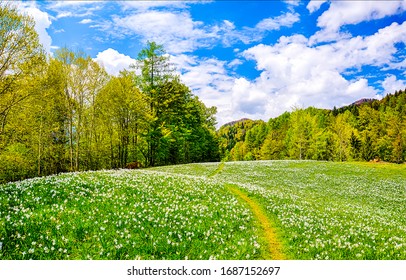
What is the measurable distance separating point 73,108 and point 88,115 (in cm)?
500

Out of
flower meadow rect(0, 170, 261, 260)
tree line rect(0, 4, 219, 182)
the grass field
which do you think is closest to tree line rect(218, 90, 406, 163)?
tree line rect(0, 4, 219, 182)

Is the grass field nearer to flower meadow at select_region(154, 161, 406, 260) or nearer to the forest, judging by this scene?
flower meadow at select_region(154, 161, 406, 260)

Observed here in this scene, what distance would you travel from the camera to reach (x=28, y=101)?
26.6 m

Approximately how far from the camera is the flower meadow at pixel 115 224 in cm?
834

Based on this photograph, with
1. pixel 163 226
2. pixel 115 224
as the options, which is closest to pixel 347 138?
pixel 163 226

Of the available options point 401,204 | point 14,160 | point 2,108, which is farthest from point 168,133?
point 401,204

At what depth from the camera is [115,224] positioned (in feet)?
32.8

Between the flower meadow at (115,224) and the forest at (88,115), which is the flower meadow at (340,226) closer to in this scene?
the flower meadow at (115,224)

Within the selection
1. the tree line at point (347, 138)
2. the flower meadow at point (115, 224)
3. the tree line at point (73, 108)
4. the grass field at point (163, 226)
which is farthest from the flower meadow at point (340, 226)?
the tree line at point (347, 138)

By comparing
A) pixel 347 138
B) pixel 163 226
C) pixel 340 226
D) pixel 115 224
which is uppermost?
pixel 347 138

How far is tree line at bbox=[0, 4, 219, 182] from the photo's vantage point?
23.3m

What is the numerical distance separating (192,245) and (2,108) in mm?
23097

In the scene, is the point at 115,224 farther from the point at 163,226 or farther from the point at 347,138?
the point at 347,138

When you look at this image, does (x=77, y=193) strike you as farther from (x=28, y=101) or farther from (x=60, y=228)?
(x=28, y=101)
